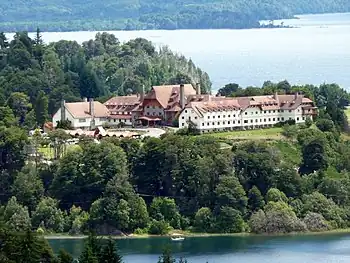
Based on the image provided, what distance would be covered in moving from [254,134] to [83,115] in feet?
17.5

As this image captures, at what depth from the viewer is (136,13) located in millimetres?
139125

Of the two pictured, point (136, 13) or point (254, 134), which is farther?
point (136, 13)

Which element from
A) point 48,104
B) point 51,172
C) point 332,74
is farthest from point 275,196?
point 332,74

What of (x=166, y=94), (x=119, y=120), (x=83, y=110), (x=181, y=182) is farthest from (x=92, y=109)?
(x=181, y=182)

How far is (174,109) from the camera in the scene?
46.4 m

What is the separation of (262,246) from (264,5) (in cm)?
10740

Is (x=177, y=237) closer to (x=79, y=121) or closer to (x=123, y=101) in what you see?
(x=79, y=121)

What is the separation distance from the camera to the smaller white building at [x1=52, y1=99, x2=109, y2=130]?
47.0 meters

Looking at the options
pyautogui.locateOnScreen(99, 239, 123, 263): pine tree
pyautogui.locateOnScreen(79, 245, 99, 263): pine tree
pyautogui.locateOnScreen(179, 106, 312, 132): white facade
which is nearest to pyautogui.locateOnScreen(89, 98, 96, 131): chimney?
pyautogui.locateOnScreen(179, 106, 312, 132): white facade

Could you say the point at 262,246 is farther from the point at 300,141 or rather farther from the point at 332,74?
the point at 332,74

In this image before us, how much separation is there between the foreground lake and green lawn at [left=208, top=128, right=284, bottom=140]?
601 cm

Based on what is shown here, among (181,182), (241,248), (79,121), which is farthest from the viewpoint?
(79,121)

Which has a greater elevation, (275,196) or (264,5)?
(264,5)

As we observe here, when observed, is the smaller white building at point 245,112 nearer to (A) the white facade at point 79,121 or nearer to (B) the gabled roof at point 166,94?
(B) the gabled roof at point 166,94
